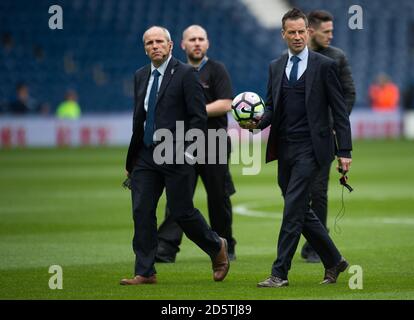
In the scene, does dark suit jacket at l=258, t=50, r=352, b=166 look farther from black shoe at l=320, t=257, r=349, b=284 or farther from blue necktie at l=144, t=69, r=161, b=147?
blue necktie at l=144, t=69, r=161, b=147

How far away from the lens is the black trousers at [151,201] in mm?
10031

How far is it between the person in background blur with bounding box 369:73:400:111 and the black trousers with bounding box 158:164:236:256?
29.2 m

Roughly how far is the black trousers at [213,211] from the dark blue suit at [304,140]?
84.9 inches

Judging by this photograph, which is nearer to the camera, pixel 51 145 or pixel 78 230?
pixel 78 230

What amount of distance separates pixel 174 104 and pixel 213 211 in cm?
247

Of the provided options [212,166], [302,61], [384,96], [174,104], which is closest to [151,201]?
[174,104]

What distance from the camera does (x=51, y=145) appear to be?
120 feet

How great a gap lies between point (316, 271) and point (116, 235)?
407 cm

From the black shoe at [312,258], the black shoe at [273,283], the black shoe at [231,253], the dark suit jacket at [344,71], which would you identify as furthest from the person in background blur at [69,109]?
the black shoe at [273,283]

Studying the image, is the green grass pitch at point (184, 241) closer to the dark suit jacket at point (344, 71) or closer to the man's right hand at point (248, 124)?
the man's right hand at point (248, 124)

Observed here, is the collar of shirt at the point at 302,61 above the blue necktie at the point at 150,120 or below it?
above

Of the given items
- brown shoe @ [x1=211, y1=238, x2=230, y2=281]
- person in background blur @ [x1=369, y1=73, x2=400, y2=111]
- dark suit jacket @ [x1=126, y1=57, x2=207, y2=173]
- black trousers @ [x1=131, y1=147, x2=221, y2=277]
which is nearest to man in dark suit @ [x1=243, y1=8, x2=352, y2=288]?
dark suit jacket @ [x1=126, y1=57, x2=207, y2=173]
